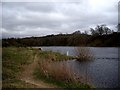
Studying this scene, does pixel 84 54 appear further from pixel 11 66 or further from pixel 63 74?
pixel 63 74

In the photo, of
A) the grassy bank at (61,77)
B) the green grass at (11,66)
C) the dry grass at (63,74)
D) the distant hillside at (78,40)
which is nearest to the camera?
the grassy bank at (61,77)

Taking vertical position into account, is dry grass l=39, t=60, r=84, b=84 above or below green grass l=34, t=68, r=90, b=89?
above

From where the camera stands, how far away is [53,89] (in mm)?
11914

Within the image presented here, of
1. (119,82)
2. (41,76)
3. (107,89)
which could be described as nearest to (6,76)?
(41,76)

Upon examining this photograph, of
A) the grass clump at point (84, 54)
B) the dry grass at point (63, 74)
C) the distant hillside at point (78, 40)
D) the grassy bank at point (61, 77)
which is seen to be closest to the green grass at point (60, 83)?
the grassy bank at point (61, 77)

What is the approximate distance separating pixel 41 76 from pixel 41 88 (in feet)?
11.7

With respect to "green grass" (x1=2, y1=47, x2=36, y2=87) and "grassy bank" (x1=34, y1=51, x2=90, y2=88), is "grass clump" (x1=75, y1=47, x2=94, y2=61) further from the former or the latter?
"grassy bank" (x1=34, y1=51, x2=90, y2=88)

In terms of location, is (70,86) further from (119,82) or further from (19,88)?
(119,82)

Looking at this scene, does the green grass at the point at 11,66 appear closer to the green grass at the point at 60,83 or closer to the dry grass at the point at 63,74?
the green grass at the point at 60,83

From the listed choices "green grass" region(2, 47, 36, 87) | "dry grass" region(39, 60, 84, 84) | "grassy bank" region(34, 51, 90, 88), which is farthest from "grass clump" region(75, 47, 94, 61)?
"dry grass" region(39, 60, 84, 84)

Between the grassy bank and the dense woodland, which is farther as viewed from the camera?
the dense woodland

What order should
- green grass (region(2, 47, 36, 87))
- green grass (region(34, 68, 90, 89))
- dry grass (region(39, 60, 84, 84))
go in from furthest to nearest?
dry grass (region(39, 60, 84, 84))
green grass (region(2, 47, 36, 87))
green grass (region(34, 68, 90, 89))

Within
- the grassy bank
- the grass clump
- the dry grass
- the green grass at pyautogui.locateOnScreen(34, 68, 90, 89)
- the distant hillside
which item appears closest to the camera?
the green grass at pyautogui.locateOnScreen(34, 68, 90, 89)

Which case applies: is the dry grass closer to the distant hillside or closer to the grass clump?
the grass clump
